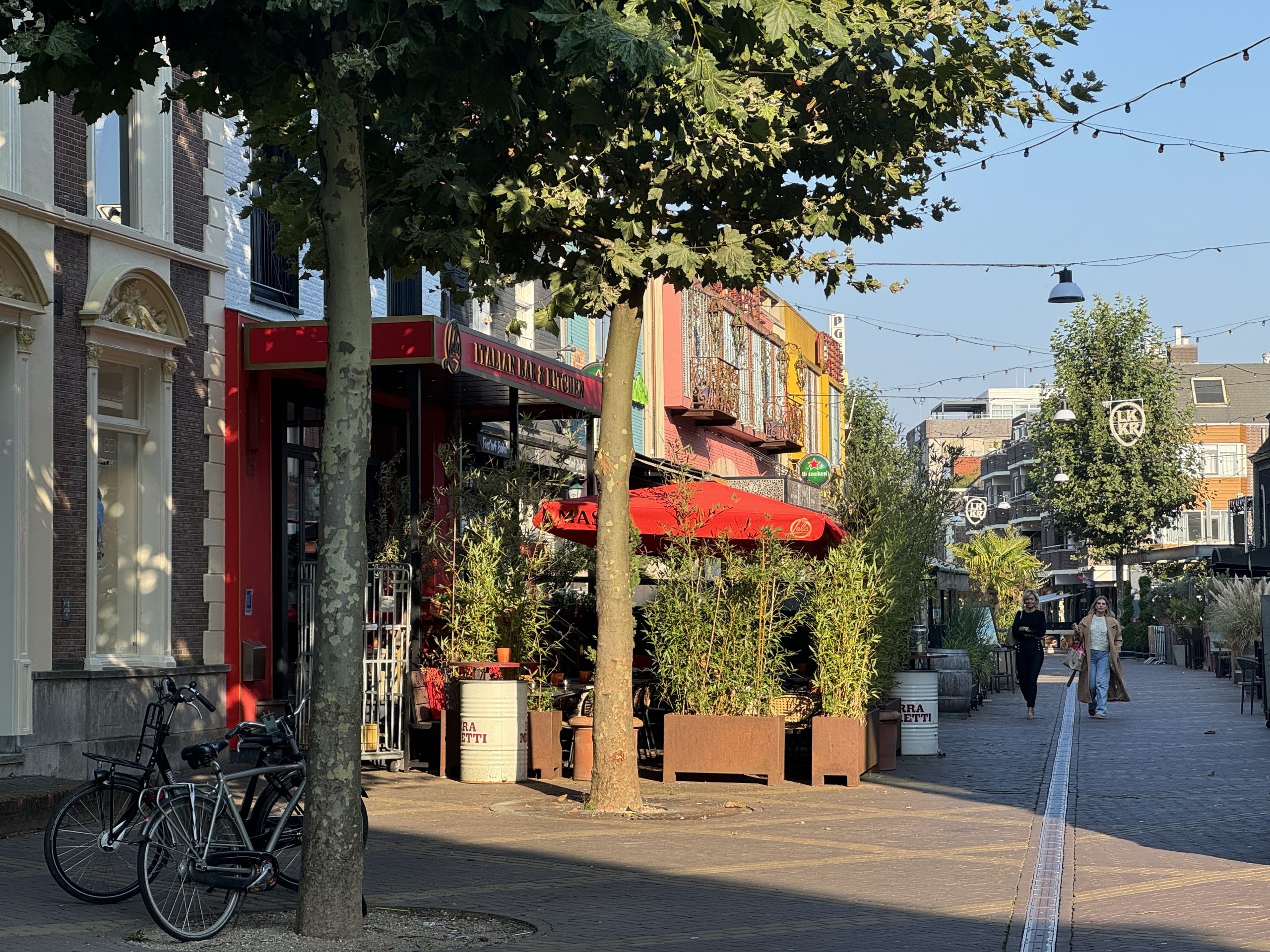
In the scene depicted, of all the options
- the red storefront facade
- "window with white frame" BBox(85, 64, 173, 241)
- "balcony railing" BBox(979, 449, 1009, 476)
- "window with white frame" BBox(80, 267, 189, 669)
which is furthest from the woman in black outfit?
"balcony railing" BBox(979, 449, 1009, 476)

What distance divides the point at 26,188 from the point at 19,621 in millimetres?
3455

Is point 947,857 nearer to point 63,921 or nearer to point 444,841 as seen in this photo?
point 444,841

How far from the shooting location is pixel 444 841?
10734 millimetres

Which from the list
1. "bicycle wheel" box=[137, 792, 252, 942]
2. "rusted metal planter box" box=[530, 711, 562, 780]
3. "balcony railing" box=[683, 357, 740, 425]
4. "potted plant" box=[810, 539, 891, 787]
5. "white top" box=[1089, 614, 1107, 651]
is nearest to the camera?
"bicycle wheel" box=[137, 792, 252, 942]

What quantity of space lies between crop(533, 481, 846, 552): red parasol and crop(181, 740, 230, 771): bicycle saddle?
22.0 ft

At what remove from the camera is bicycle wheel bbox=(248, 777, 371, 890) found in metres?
8.09

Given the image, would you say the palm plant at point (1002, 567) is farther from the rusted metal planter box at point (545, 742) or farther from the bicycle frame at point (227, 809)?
the bicycle frame at point (227, 809)

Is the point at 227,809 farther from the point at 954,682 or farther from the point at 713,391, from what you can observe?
the point at 713,391

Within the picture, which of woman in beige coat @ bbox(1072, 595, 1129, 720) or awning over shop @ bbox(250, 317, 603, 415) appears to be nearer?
awning over shop @ bbox(250, 317, 603, 415)

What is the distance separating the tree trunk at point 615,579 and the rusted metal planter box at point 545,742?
236 centimetres

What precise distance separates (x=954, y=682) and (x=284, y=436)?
10924mm

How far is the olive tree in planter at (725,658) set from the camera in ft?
45.9

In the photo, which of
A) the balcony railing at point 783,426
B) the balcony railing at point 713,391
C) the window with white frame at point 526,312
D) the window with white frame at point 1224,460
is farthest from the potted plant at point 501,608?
the window with white frame at point 1224,460

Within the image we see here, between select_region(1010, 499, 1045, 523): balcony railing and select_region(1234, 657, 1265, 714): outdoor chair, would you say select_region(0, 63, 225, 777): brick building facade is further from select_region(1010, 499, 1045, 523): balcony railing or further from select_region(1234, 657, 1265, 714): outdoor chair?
select_region(1010, 499, 1045, 523): balcony railing
